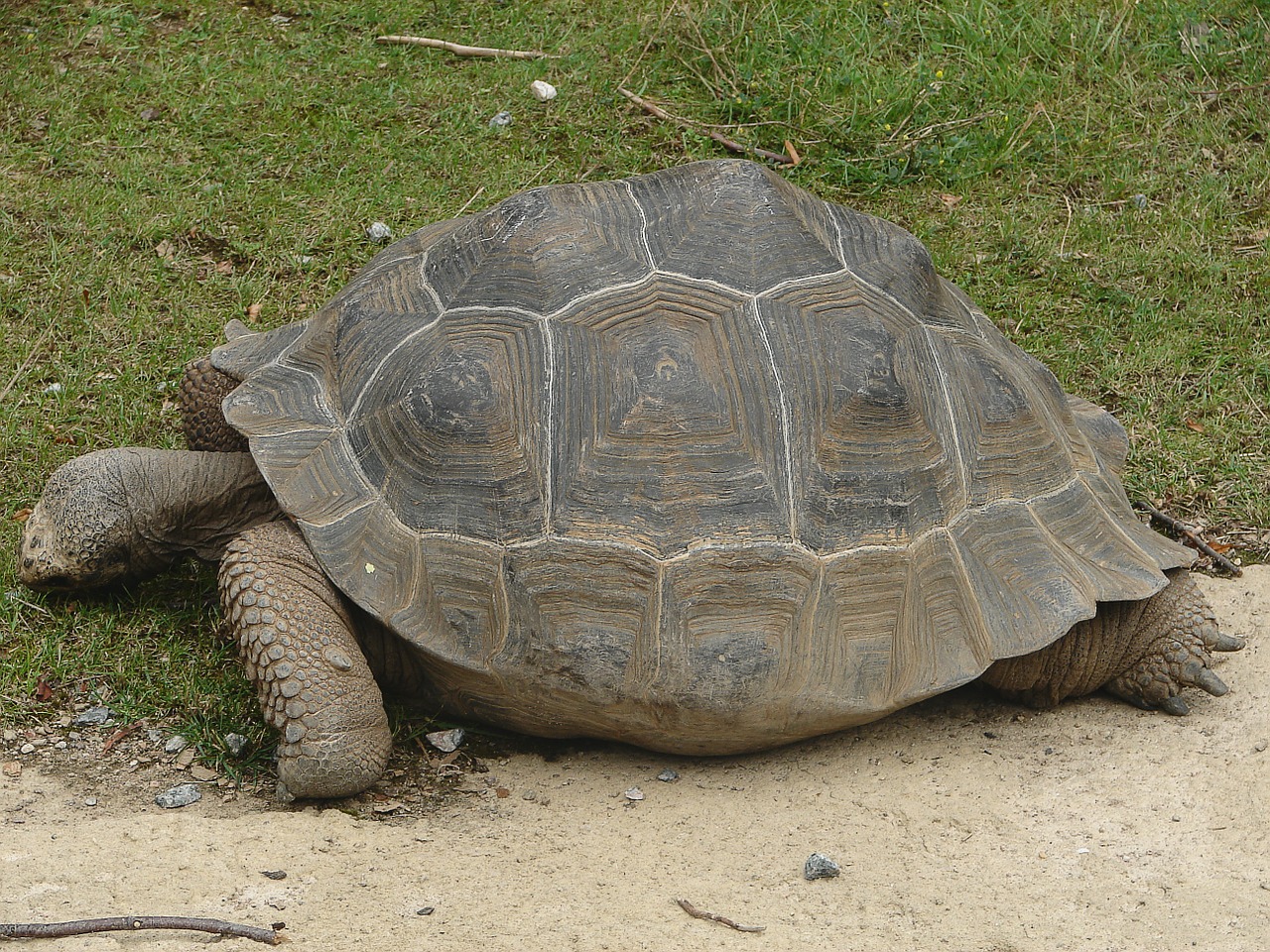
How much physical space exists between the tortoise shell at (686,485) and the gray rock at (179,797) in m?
0.65

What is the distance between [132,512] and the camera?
13.3 feet

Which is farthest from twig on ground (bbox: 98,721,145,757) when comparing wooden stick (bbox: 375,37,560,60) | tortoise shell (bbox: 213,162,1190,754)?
wooden stick (bbox: 375,37,560,60)

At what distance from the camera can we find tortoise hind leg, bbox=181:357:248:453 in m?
Answer: 4.36

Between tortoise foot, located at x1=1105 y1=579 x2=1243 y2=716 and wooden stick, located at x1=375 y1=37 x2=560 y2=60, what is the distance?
457cm

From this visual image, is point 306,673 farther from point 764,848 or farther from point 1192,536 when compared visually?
point 1192,536

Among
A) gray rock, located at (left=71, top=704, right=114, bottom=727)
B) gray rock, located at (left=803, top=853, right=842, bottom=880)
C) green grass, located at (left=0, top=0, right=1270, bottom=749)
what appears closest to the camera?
gray rock, located at (left=803, top=853, right=842, bottom=880)

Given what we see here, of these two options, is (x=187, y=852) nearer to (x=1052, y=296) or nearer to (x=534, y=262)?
(x=534, y=262)

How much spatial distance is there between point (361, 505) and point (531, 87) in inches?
153

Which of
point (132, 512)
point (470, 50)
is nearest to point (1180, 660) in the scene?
point (132, 512)

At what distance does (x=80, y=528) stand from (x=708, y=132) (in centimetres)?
378

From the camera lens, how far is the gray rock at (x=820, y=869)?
3.14m

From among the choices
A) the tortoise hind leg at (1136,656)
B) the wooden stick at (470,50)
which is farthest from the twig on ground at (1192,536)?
the wooden stick at (470,50)

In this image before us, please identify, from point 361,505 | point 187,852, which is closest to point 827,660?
point 361,505

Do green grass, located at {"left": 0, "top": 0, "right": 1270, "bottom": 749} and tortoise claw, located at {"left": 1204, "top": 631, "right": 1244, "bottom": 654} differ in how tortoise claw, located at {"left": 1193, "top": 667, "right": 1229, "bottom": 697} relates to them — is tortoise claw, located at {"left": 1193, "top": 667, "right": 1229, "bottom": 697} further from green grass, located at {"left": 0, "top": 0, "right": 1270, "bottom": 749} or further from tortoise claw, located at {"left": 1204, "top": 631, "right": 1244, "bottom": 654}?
green grass, located at {"left": 0, "top": 0, "right": 1270, "bottom": 749}
